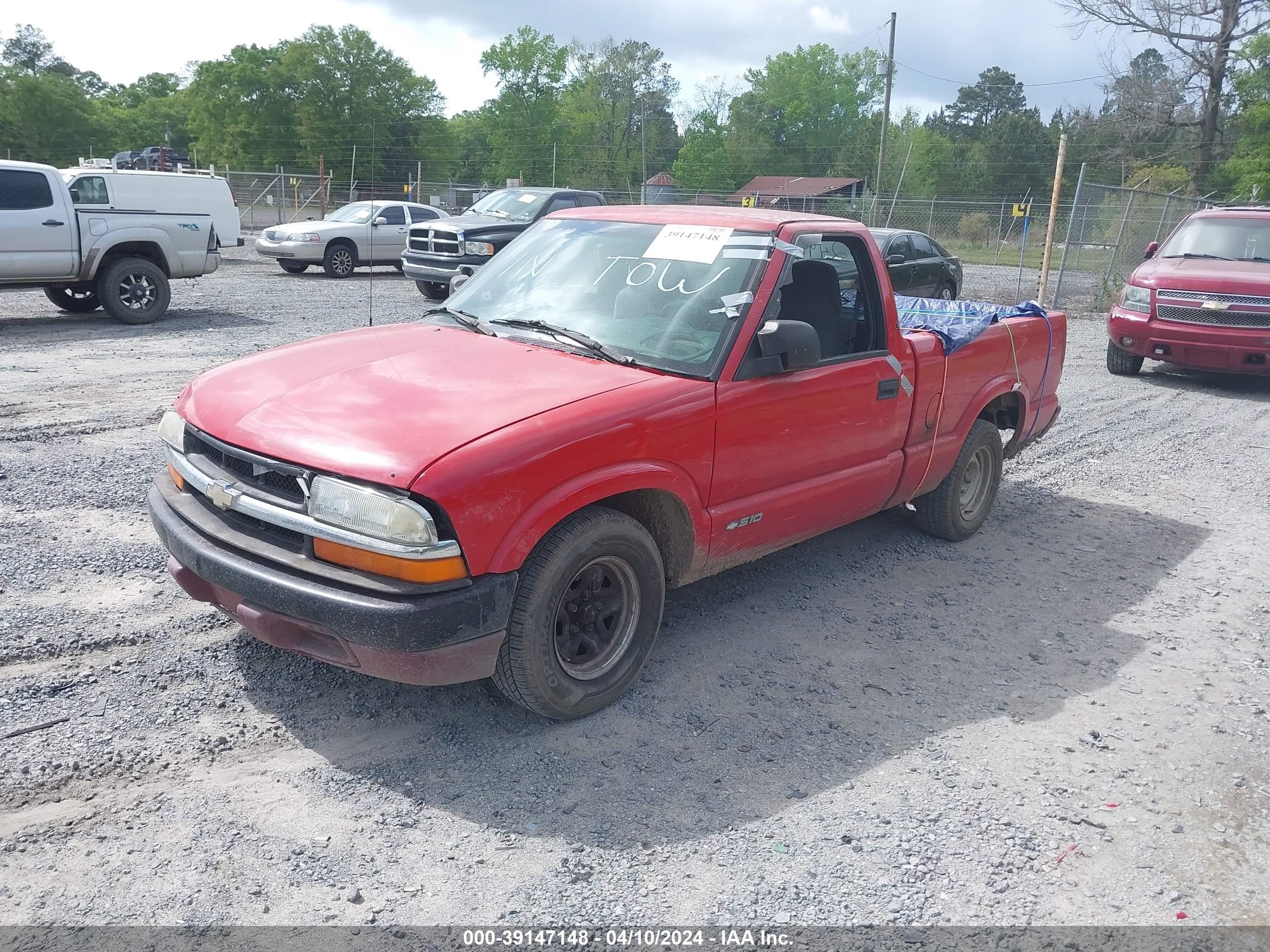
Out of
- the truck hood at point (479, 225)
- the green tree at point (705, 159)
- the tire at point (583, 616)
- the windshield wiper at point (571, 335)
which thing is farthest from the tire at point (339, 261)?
the green tree at point (705, 159)

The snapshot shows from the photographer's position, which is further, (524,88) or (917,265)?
(524,88)

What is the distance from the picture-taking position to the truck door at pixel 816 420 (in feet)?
13.4

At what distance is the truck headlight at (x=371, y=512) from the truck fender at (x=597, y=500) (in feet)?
0.88

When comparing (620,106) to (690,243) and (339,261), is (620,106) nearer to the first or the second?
(339,261)

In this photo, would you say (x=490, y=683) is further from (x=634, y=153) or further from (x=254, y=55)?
(x=254, y=55)

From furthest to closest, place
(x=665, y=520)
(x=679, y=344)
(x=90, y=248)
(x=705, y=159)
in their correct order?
(x=705, y=159) → (x=90, y=248) → (x=679, y=344) → (x=665, y=520)

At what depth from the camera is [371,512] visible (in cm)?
312

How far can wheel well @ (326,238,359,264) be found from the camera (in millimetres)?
20156

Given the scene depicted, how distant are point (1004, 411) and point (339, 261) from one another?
55.1 ft

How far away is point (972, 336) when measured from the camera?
5590 mm

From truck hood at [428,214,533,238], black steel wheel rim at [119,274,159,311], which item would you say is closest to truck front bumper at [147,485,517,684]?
black steel wheel rim at [119,274,159,311]

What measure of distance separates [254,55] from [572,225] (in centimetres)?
8061

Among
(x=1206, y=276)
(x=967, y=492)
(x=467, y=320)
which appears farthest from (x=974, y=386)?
(x=1206, y=276)

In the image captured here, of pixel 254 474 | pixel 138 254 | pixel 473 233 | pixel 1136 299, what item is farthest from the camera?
pixel 473 233
